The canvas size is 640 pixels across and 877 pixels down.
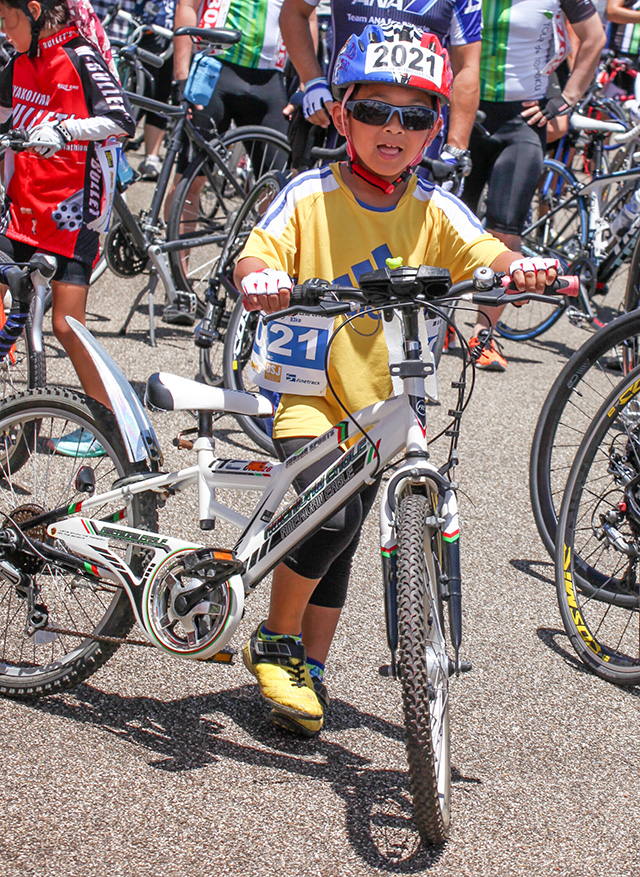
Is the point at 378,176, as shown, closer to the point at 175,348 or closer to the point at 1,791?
the point at 1,791

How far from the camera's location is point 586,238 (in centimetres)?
761

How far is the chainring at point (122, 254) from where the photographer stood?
6238mm

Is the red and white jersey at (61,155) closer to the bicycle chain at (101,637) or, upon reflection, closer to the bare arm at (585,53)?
the bicycle chain at (101,637)

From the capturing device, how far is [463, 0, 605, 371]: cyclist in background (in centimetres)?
599

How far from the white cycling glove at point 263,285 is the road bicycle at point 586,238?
199 inches

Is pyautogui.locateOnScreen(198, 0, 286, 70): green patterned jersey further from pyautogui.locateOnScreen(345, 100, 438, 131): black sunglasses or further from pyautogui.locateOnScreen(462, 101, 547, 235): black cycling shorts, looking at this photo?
pyautogui.locateOnScreen(345, 100, 438, 131): black sunglasses

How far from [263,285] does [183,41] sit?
15.3 feet

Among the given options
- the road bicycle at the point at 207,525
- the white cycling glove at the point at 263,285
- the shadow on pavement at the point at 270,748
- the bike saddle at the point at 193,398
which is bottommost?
the shadow on pavement at the point at 270,748

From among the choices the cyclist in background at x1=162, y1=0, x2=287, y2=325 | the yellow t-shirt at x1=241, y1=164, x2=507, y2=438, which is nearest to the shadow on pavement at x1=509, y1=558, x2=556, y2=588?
the yellow t-shirt at x1=241, y1=164, x2=507, y2=438

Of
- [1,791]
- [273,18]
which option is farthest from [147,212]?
[1,791]

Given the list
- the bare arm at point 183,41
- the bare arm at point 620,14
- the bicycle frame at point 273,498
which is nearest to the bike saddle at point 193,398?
the bicycle frame at point 273,498

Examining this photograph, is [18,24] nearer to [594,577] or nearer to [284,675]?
[284,675]

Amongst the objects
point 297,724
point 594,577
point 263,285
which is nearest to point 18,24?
point 263,285

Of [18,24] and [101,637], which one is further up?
[18,24]
